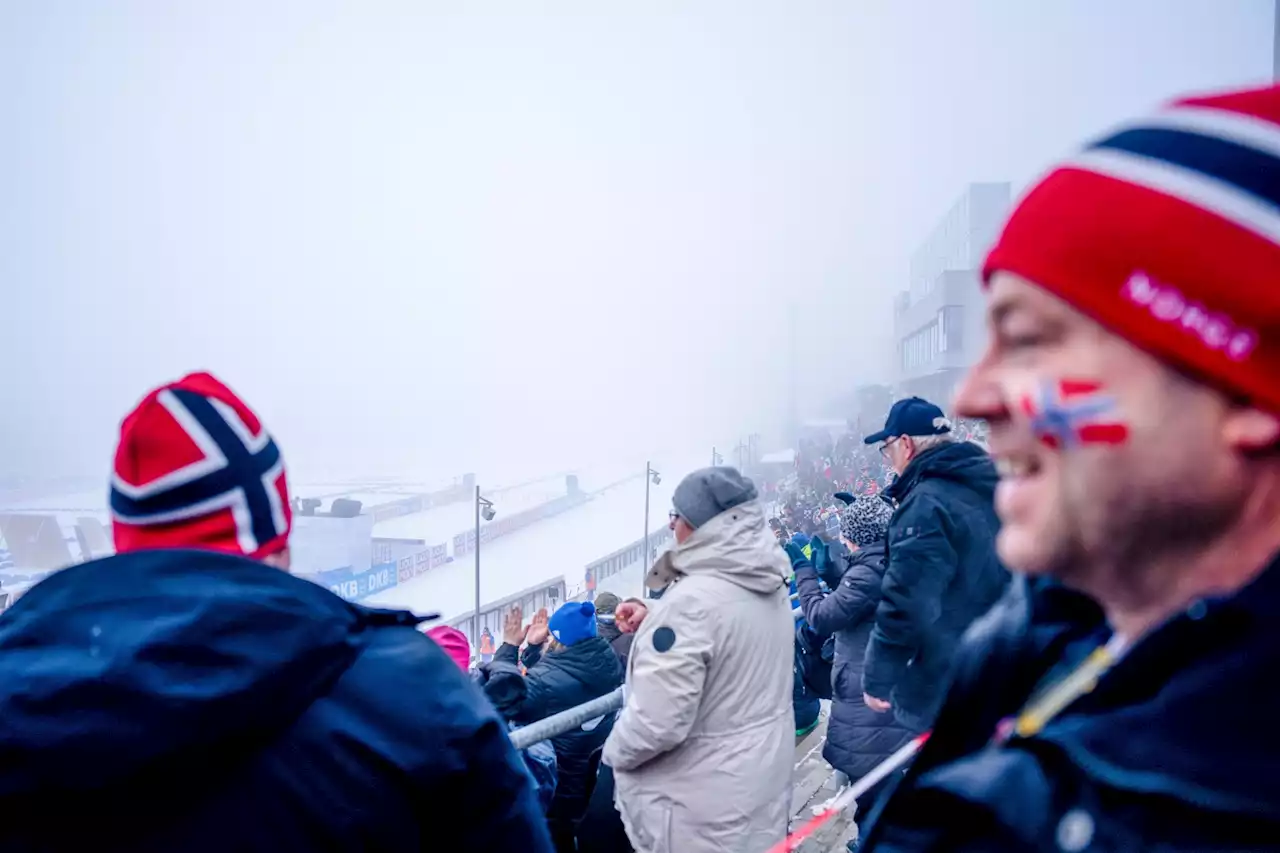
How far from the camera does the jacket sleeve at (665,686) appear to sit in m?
1.96

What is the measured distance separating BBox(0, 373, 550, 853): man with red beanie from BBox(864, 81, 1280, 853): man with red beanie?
674mm

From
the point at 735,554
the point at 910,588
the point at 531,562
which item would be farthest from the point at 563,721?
the point at 531,562

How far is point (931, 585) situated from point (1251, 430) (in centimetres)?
197

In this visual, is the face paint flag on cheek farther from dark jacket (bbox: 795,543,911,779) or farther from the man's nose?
dark jacket (bbox: 795,543,911,779)

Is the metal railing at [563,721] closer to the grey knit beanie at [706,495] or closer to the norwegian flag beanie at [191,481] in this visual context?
the grey knit beanie at [706,495]

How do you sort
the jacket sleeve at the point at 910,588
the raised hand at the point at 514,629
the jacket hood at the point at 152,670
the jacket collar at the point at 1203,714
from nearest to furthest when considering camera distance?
1. the jacket collar at the point at 1203,714
2. the jacket hood at the point at 152,670
3. the jacket sleeve at the point at 910,588
4. the raised hand at the point at 514,629

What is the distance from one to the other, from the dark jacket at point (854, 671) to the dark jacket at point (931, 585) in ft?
0.94

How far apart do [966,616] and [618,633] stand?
2265mm

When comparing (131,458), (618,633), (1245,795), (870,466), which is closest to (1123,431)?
(1245,795)

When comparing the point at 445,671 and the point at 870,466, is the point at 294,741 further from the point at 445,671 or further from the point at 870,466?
the point at 870,466

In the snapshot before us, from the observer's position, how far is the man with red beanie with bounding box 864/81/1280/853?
0.50m

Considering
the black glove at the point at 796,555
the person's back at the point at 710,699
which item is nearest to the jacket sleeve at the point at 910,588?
the person's back at the point at 710,699

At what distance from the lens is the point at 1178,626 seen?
54cm

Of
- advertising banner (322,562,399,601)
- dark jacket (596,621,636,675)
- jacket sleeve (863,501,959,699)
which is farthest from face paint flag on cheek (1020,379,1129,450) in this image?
advertising banner (322,562,399,601)
